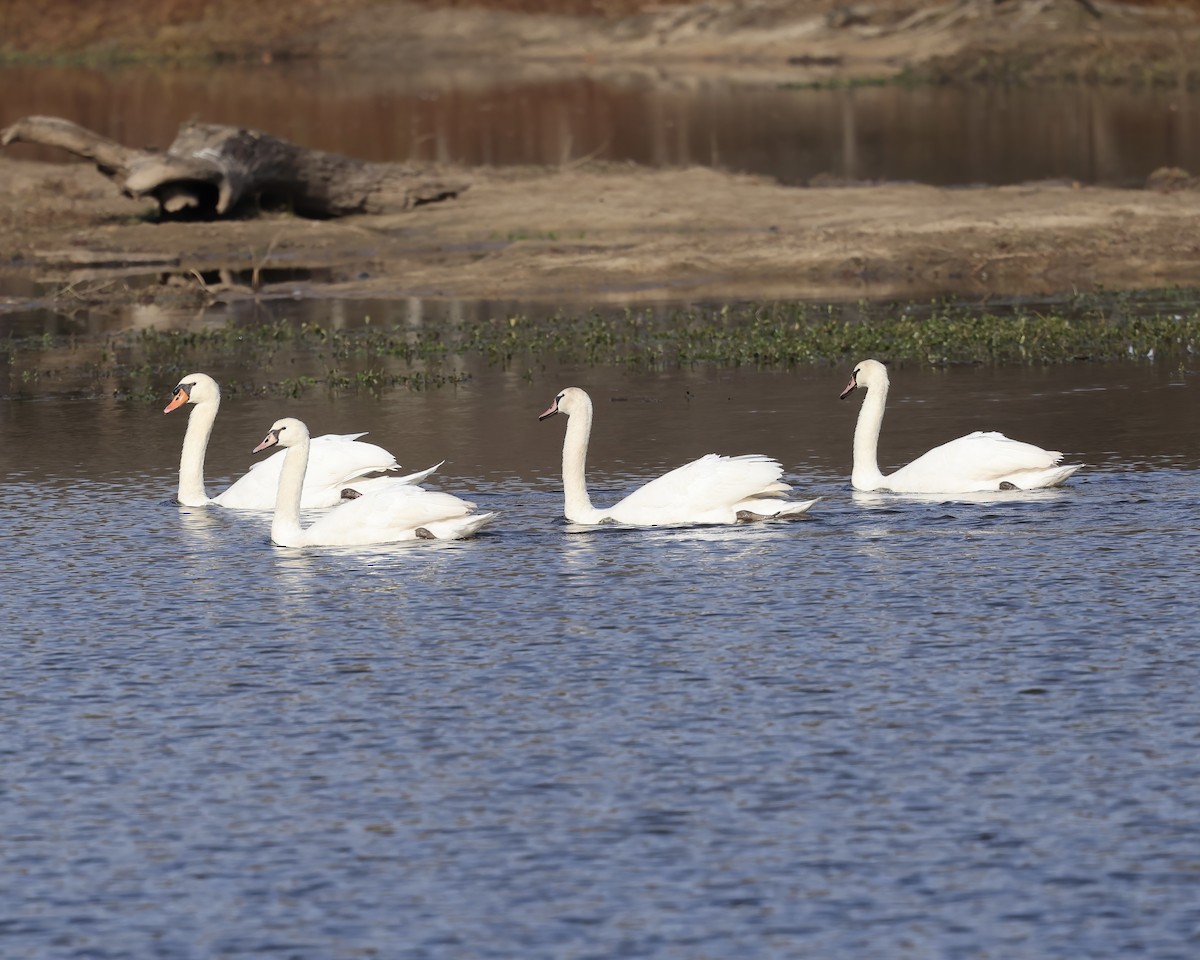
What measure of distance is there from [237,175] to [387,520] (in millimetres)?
19072

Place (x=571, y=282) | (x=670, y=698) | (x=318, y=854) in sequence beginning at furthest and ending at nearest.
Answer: (x=571, y=282)
(x=670, y=698)
(x=318, y=854)

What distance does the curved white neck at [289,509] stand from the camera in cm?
1499

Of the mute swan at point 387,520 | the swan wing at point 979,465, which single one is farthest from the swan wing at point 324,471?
the swan wing at point 979,465

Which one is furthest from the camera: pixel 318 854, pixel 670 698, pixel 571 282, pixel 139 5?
pixel 139 5

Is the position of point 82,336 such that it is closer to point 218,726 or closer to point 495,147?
point 218,726

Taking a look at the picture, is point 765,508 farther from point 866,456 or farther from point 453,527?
point 453,527

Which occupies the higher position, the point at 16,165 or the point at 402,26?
the point at 402,26

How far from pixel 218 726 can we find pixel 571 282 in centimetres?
1857

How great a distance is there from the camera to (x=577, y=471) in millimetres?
15445

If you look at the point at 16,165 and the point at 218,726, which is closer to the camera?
the point at 218,726

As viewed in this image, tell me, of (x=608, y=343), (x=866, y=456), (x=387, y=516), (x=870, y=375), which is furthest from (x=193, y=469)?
(x=608, y=343)

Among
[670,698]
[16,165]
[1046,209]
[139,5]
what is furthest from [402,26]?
[670,698]

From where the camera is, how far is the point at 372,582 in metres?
13.8

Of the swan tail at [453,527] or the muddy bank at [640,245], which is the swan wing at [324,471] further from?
the muddy bank at [640,245]
